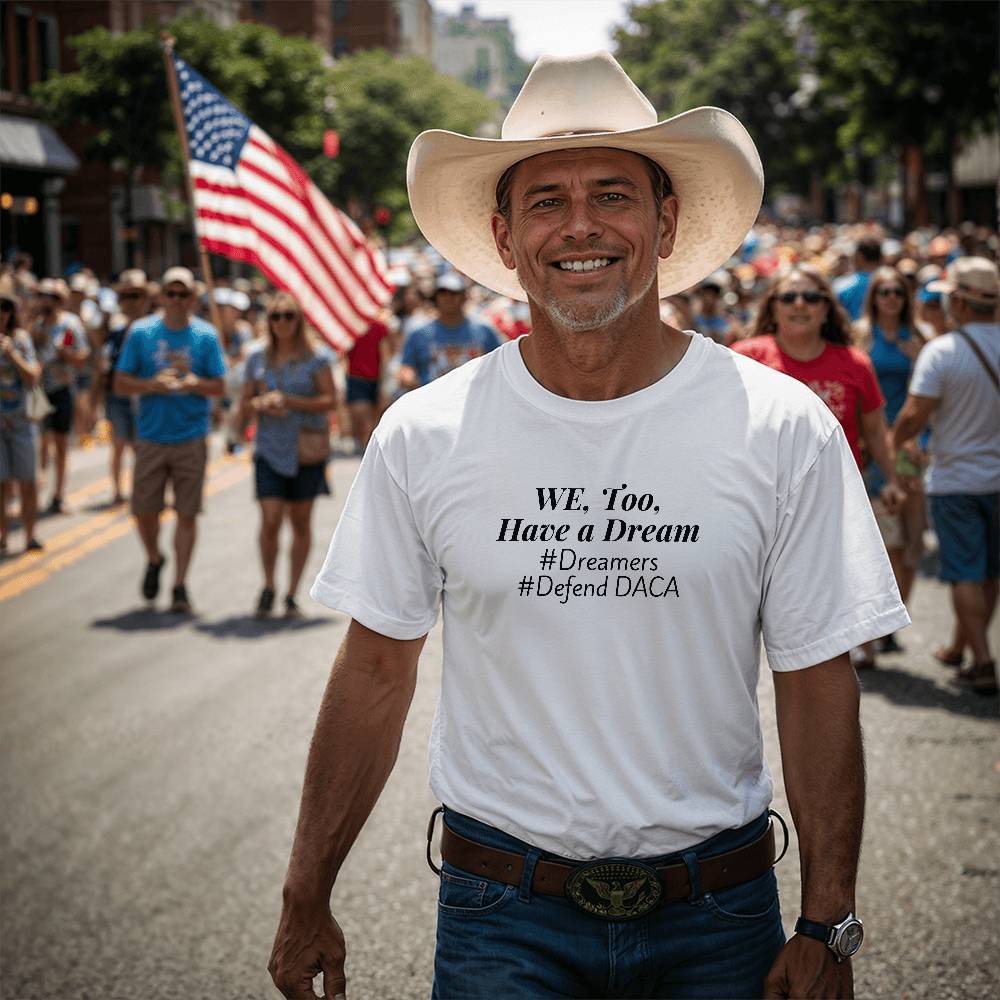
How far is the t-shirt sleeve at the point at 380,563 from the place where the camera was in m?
2.89

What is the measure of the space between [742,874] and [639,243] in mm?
1144

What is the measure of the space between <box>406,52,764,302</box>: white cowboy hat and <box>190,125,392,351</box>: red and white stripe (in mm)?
7832

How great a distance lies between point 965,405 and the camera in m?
7.93

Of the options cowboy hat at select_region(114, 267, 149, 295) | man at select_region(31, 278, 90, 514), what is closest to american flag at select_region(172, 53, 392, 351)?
cowboy hat at select_region(114, 267, 149, 295)

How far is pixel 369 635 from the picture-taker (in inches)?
115

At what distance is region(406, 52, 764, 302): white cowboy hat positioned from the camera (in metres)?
2.99

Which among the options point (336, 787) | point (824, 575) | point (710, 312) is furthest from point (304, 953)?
point (710, 312)

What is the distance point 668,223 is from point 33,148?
36.4m

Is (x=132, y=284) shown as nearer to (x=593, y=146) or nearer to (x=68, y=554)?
(x=68, y=554)

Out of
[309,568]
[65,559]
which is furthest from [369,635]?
[65,559]

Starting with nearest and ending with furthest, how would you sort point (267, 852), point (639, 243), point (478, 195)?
point (639, 243)
point (478, 195)
point (267, 852)

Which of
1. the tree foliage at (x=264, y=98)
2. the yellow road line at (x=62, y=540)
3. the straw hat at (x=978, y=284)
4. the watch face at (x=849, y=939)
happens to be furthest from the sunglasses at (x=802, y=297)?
the tree foliage at (x=264, y=98)

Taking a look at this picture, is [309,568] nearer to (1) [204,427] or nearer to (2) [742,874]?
(1) [204,427]

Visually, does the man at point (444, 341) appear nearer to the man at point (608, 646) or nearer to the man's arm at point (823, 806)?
the man at point (608, 646)
